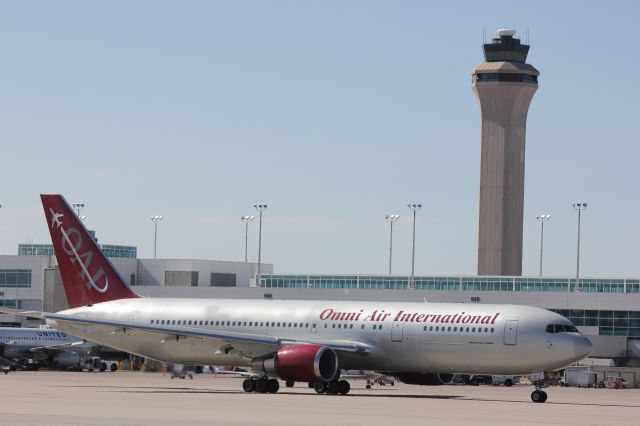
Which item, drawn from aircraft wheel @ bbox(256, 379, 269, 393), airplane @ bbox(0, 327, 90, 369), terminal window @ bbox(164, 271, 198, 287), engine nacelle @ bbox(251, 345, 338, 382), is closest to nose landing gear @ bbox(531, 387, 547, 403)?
engine nacelle @ bbox(251, 345, 338, 382)

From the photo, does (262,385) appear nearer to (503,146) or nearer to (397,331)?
(397,331)

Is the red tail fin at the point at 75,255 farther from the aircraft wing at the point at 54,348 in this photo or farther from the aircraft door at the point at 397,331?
the aircraft wing at the point at 54,348

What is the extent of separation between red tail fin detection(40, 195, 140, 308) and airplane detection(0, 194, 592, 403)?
0.17ft

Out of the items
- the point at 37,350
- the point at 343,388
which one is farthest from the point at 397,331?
the point at 37,350

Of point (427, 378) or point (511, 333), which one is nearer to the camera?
point (511, 333)

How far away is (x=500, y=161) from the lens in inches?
6250

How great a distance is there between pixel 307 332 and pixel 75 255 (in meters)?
12.9

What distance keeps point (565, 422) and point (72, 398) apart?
2037 centimetres

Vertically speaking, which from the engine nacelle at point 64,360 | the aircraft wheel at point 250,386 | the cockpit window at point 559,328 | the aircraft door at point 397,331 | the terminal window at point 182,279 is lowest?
the engine nacelle at point 64,360

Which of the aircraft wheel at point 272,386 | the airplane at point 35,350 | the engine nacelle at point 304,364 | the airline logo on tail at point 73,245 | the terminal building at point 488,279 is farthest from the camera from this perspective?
the terminal building at point 488,279

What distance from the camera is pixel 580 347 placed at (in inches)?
2429

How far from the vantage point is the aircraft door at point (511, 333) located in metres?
61.9

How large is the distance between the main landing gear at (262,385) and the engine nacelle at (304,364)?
45cm

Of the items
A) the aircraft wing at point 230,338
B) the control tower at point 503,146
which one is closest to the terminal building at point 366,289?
the control tower at point 503,146
